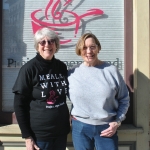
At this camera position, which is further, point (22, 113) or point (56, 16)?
point (56, 16)

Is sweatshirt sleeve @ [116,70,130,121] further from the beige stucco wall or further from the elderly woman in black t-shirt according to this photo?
the beige stucco wall

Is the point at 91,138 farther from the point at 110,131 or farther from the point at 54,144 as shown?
the point at 54,144

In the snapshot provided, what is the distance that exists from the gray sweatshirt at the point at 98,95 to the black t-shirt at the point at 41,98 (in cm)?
17

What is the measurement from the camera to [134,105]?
323cm

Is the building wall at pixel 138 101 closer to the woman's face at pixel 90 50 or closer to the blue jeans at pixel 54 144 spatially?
the blue jeans at pixel 54 144

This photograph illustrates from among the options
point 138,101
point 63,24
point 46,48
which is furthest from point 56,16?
point 138,101

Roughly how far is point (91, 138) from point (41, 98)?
0.59 meters

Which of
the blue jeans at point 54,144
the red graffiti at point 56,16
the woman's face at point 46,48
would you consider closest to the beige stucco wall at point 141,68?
the red graffiti at point 56,16

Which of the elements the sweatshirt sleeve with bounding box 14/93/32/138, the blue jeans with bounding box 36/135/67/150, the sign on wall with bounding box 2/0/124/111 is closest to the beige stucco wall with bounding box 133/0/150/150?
the sign on wall with bounding box 2/0/124/111

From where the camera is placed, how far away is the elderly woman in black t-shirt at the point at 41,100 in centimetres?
235

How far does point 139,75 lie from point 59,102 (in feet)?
3.77

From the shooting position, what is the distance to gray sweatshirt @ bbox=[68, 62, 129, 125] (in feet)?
7.85

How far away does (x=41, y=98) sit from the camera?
2383mm

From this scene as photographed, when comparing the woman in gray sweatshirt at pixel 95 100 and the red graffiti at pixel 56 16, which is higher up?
the red graffiti at pixel 56 16
